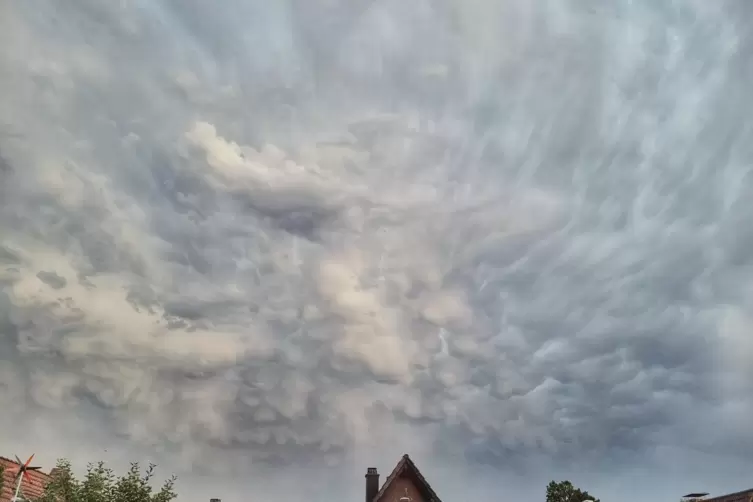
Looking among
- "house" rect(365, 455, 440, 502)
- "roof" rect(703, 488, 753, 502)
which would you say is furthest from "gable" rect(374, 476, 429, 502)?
"roof" rect(703, 488, 753, 502)

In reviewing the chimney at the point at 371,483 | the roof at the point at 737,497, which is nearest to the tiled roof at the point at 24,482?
the chimney at the point at 371,483

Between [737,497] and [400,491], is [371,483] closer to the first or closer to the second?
[400,491]

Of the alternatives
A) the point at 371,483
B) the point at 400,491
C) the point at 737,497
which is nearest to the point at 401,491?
the point at 400,491

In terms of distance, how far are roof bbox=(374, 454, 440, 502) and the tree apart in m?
34.2

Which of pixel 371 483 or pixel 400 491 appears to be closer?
pixel 400 491

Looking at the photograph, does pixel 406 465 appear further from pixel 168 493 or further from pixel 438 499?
pixel 168 493

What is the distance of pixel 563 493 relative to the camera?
7244cm

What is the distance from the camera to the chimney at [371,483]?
4775cm

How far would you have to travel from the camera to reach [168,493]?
110 ft

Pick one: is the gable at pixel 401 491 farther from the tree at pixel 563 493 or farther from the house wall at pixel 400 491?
the tree at pixel 563 493

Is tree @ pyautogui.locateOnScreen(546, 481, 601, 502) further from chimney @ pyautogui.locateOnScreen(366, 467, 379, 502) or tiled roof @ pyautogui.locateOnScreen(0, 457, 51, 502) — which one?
tiled roof @ pyautogui.locateOnScreen(0, 457, 51, 502)

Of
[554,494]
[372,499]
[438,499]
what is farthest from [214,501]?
[554,494]

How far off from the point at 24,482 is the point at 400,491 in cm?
2737

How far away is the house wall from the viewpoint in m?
45.2
